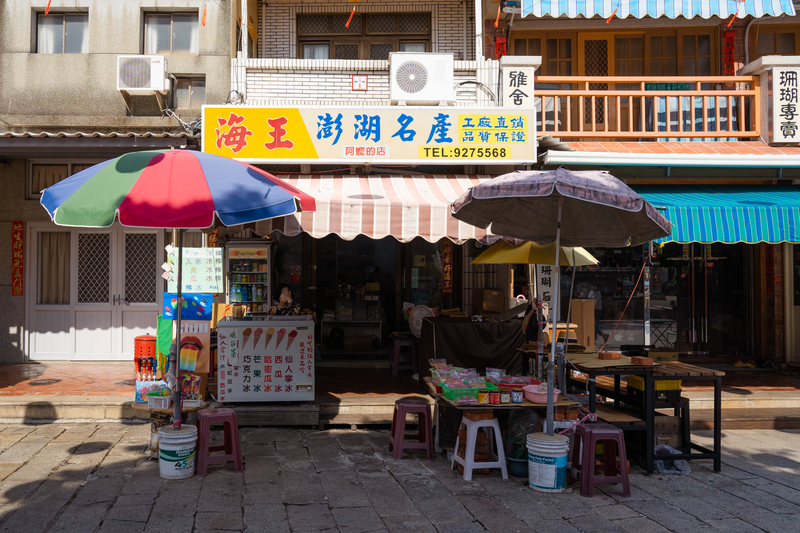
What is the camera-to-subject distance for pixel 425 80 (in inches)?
373

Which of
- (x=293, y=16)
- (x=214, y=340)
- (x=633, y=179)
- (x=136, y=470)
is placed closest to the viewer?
(x=136, y=470)

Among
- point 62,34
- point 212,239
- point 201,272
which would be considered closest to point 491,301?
point 201,272

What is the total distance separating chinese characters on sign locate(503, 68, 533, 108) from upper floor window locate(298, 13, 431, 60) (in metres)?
2.70

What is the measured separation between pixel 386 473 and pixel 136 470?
94.5 inches

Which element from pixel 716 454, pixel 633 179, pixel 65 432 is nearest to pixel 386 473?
pixel 716 454

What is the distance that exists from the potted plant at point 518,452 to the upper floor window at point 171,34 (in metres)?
Answer: 8.75

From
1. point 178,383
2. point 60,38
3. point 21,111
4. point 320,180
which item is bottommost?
point 178,383

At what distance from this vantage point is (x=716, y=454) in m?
6.02

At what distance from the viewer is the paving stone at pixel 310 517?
4.56 meters

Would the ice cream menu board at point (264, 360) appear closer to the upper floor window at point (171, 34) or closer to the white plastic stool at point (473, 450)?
the white plastic stool at point (473, 450)

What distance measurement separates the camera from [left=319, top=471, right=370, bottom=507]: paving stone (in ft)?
16.6

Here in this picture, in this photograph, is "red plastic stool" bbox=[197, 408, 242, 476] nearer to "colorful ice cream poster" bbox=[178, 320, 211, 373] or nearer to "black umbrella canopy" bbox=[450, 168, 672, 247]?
"colorful ice cream poster" bbox=[178, 320, 211, 373]

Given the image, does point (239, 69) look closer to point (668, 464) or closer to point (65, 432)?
point (65, 432)

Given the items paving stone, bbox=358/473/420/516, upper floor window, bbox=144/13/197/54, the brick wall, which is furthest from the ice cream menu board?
the brick wall
